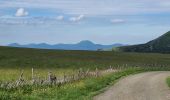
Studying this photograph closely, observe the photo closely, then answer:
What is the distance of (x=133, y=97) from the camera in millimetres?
29172

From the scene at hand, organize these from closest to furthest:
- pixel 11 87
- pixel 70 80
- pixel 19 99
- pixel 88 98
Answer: pixel 19 99 → pixel 88 98 → pixel 11 87 → pixel 70 80

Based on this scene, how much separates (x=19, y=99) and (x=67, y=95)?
5398 mm

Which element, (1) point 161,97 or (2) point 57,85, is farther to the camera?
(2) point 57,85

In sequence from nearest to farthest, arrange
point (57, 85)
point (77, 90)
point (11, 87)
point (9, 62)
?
point (11, 87)
point (77, 90)
point (57, 85)
point (9, 62)

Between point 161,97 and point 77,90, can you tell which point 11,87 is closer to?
point 77,90

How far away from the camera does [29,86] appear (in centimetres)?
3281

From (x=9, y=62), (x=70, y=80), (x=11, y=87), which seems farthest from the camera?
(x=9, y=62)

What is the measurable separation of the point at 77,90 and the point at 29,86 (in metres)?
3.28

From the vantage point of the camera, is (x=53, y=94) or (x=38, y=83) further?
(x=38, y=83)

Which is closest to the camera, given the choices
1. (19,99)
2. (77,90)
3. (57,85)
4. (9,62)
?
(19,99)

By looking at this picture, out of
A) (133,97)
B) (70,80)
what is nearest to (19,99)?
(133,97)

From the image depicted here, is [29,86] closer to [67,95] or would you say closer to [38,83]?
[38,83]

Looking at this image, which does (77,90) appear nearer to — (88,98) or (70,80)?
(88,98)

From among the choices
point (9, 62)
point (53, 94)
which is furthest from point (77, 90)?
point (9, 62)
